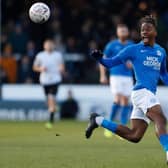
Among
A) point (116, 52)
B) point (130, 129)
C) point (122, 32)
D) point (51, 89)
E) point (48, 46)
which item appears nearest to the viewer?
point (130, 129)

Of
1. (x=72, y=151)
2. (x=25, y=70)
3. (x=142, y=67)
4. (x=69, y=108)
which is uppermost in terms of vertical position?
(x=142, y=67)

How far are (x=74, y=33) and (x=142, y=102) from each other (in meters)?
14.9

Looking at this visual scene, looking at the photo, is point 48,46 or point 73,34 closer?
point 48,46

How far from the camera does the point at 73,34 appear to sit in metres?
26.8

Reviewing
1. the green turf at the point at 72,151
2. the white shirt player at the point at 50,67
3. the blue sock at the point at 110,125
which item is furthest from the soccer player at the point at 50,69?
the blue sock at the point at 110,125

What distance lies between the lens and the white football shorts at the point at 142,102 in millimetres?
11938

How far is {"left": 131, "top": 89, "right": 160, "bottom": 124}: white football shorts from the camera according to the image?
11938mm

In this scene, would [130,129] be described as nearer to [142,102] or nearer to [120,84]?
[142,102]

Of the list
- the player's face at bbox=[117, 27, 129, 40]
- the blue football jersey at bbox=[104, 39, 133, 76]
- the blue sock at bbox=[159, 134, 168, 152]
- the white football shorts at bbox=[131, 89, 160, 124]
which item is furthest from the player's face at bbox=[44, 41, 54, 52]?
the blue sock at bbox=[159, 134, 168, 152]

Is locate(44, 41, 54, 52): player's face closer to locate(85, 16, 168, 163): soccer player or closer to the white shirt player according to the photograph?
the white shirt player

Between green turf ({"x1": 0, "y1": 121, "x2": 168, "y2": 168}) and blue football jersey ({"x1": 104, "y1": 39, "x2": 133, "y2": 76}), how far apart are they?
1.60 m

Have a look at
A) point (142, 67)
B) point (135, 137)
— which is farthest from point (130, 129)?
point (142, 67)

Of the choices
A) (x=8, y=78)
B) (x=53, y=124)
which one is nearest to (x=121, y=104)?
(x=53, y=124)

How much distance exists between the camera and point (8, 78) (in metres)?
26.6
